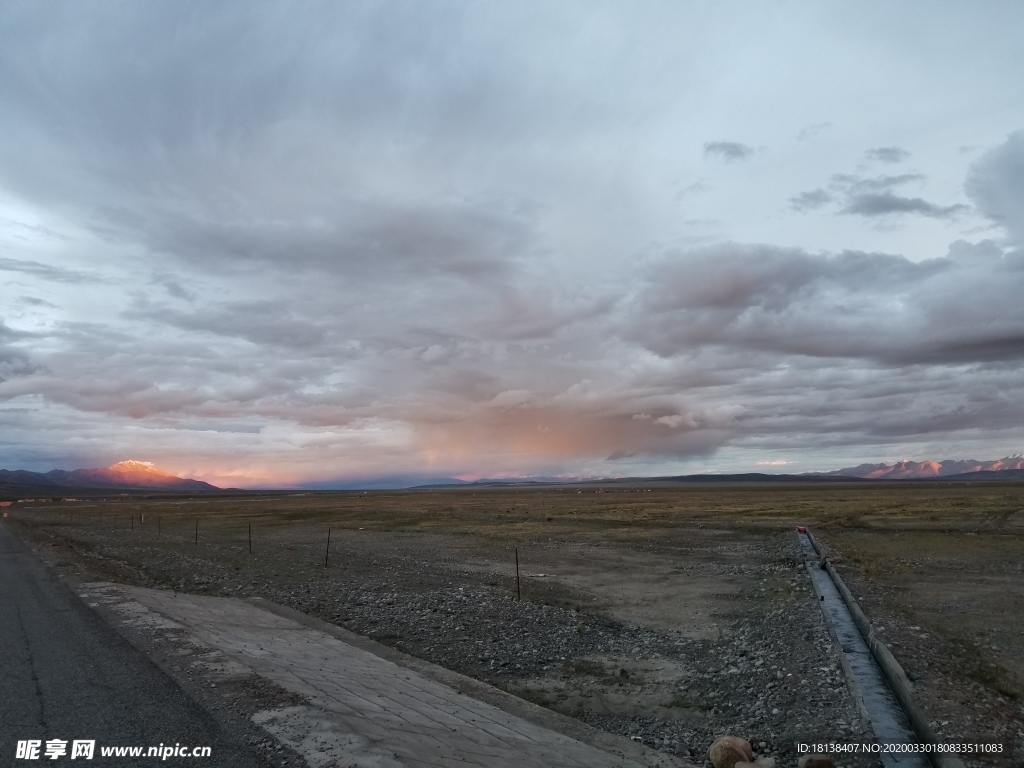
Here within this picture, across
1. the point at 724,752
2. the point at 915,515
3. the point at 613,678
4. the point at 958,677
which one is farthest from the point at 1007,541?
the point at 724,752

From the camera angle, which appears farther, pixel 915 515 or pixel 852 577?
pixel 915 515

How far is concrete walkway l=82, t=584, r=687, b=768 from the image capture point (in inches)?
325

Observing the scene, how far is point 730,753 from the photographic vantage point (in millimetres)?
8688

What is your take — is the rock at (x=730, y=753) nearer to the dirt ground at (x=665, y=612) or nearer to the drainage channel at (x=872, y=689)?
the dirt ground at (x=665, y=612)

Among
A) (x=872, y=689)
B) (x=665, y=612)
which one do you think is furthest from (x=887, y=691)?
(x=665, y=612)

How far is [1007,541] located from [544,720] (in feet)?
133

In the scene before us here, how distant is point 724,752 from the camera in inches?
344

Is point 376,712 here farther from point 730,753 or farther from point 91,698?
point 730,753

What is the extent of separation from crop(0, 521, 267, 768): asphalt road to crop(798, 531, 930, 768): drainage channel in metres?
9.42

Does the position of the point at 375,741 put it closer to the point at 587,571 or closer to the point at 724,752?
the point at 724,752

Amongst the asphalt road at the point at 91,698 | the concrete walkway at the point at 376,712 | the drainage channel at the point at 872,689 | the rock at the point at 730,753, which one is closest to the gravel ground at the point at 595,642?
the drainage channel at the point at 872,689

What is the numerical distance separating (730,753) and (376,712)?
5.24 meters

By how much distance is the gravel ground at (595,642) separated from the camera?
10898 millimetres

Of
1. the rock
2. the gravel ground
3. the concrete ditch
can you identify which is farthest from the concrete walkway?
the concrete ditch
